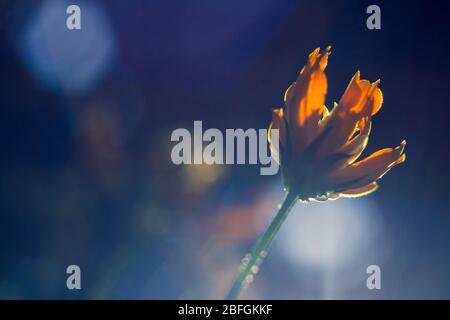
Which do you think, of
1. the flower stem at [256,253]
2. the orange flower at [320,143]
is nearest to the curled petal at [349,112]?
the orange flower at [320,143]

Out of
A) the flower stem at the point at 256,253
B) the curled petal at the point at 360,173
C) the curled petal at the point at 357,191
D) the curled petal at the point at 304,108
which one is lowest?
the flower stem at the point at 256,253

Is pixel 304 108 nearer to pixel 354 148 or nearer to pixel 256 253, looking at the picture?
pixel 354 148

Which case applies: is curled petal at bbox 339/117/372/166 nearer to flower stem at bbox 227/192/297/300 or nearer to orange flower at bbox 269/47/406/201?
orange flower at bbox 269/47/406/201

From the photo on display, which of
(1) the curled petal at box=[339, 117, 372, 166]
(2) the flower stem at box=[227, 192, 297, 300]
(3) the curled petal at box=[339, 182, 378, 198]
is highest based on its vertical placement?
(1) the curled petal at box=[339, 117, 372, 166]

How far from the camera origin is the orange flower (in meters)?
0.61

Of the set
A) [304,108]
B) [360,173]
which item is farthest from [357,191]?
[304,108]

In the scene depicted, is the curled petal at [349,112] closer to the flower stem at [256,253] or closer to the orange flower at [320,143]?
the orange flower at [320,143]

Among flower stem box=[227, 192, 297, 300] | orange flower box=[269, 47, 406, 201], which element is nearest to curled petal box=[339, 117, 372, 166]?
orange flower box=[269, 47, 406, 201]

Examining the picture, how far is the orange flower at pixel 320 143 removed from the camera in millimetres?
612

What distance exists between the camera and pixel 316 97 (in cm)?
61
